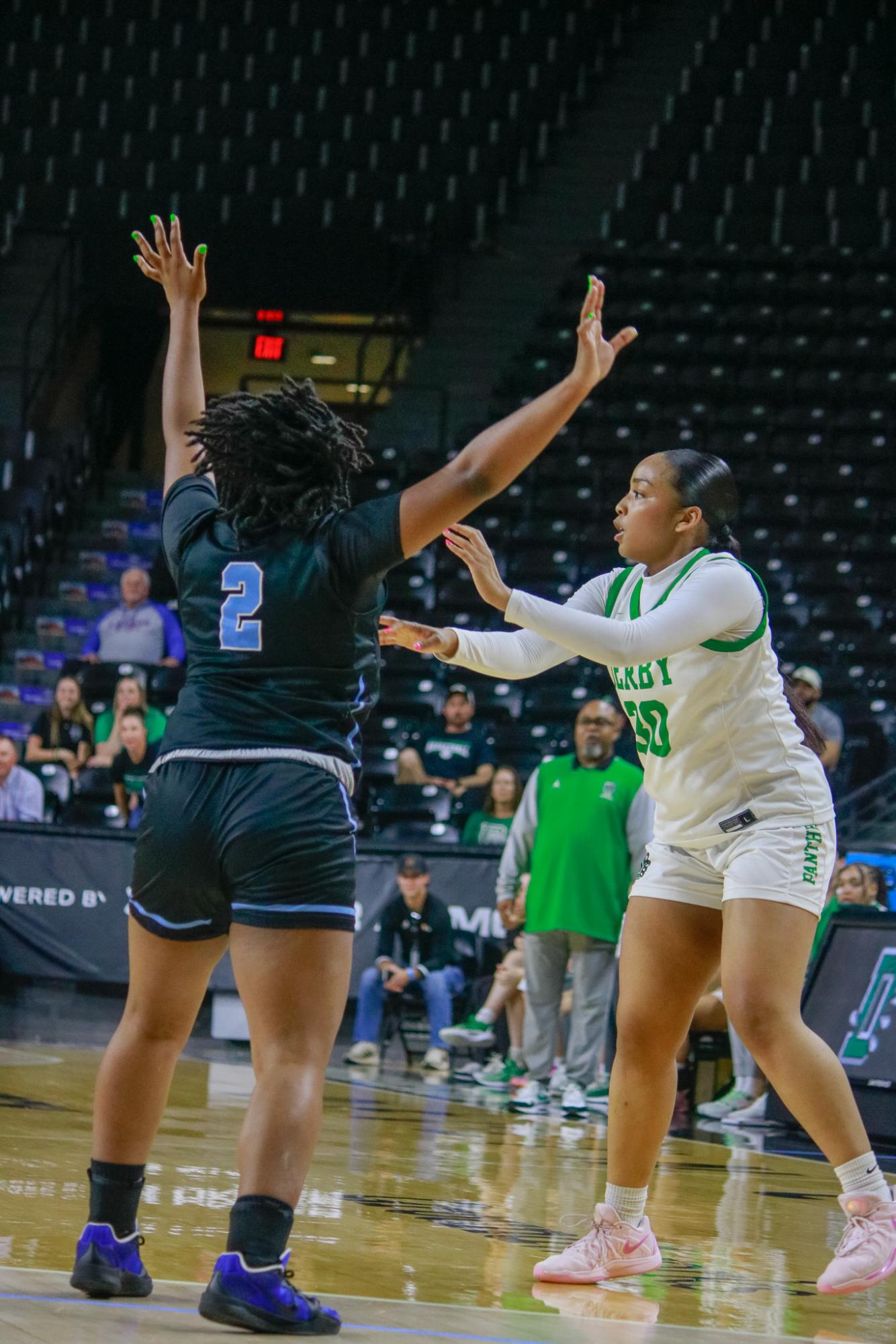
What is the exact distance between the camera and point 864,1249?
12.3 feet

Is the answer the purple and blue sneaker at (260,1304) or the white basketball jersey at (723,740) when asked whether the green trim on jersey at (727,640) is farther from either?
the purple and blue sneaker at (260,1304)

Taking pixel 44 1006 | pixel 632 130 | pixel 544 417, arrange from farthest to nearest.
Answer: pixel 632 130
pixel 44 1006
pixel 544 417

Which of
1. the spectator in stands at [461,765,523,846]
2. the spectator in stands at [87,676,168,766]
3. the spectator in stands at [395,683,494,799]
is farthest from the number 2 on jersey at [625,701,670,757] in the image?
the spectator in stands at [395,683,494,799]

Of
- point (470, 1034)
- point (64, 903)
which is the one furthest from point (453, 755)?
point (470, 1034)

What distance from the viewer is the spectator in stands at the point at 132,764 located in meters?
11.8

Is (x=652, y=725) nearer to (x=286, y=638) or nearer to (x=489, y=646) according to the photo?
(x=489, y=646)

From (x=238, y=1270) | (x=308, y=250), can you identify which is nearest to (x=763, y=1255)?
(x=238, y=1270)

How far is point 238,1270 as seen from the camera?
9.72ft

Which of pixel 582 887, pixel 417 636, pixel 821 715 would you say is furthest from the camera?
pixel 821 715

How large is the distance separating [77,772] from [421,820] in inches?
103

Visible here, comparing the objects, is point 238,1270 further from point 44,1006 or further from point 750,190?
point 750,190

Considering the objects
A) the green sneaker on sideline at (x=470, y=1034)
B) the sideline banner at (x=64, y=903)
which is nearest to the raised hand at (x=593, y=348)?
the green sneaker on sideline at (x=470, y=1034)

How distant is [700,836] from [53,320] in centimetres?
1771

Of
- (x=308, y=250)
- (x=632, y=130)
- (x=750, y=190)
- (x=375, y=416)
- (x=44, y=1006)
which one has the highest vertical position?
(x=632, y=130)
